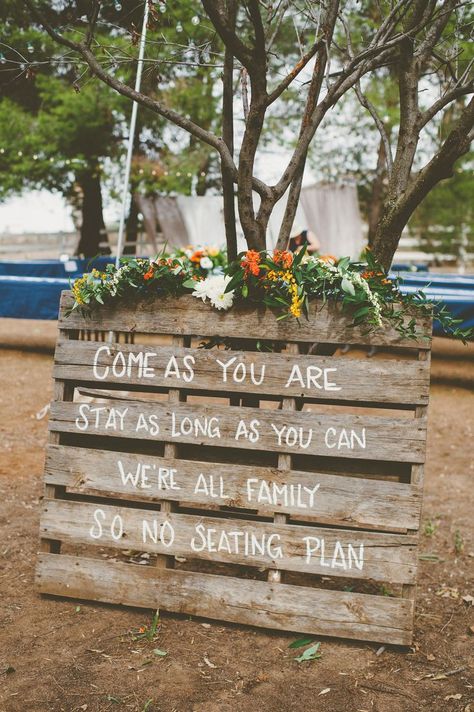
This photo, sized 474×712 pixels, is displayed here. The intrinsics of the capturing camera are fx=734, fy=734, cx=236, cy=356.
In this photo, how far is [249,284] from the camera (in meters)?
3.39

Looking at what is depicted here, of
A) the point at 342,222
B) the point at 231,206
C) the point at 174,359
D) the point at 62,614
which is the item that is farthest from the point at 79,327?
the point at 342,222

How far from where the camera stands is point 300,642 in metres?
3.36

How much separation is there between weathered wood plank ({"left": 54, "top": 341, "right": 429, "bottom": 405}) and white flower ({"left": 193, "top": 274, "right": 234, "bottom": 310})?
0.23 m

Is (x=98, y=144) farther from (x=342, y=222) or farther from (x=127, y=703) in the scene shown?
(x=127, y=703)

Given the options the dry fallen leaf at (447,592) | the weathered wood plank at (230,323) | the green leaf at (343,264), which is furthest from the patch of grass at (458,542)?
the green leaf at (343,264)

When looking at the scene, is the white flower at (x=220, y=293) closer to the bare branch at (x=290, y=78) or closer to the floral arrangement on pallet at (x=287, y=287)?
the floral arrangement on pallet at (x=287, y=287)

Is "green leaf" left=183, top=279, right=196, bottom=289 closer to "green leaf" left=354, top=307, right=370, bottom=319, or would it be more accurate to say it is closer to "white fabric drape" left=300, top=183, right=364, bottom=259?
"green leaf" left=354, top=307, right=370, bottom=319

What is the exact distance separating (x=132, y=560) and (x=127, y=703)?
1429 mm

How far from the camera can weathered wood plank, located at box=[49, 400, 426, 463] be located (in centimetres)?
329

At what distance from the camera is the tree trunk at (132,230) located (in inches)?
852

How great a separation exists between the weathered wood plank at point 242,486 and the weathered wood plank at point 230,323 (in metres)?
0.62

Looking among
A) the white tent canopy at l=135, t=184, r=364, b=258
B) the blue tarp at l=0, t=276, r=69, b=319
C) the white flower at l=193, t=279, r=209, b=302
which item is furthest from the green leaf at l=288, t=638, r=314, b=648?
the white tent canopy at l=135, t=184, r=364, b=258

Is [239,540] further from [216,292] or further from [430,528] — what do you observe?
[430,528]

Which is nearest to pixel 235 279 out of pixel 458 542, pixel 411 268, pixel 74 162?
pixel 458 542
